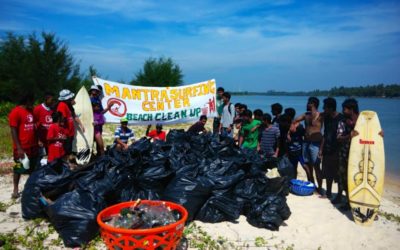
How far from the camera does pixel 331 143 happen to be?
504 centimetres

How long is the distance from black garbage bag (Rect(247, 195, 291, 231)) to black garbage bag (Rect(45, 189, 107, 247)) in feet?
6.77

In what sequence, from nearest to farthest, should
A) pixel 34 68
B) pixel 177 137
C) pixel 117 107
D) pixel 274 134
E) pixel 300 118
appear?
1. pixel 300 118
2. pixel 274 134
3. pixel 177 137
4. pixel 117 107
5. pixel 34 68

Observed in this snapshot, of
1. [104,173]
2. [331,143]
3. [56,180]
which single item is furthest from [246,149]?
[56,180]

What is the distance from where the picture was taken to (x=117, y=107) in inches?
321

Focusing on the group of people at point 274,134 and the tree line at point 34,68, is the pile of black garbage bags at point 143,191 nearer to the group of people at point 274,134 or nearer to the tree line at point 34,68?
the group of people at point 274,134

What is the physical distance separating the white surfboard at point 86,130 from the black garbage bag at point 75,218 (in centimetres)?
259

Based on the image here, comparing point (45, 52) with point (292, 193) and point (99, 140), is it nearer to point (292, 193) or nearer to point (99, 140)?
point (99, 140)

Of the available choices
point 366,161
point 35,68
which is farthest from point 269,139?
point 35,68

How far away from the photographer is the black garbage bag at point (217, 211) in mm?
4191

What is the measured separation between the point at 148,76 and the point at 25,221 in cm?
2305

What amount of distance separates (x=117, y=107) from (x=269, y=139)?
14.3 feet

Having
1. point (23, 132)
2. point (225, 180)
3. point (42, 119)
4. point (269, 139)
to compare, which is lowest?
point (225, 180)

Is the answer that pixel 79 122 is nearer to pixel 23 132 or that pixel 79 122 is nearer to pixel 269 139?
pixel 23 132

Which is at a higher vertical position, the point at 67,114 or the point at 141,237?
the point at 67,114
